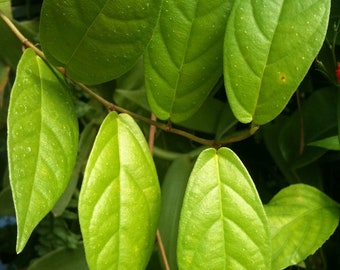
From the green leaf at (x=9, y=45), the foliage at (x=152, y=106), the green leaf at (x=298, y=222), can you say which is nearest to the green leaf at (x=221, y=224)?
the foliage at (x=152, y=106)

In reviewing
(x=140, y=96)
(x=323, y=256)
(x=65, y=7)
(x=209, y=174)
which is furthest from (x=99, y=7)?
(x=323, y=256)

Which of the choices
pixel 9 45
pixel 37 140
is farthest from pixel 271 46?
pixel 9 45

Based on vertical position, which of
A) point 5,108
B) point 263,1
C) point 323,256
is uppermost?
point 263,1

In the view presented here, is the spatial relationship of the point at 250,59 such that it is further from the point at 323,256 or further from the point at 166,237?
the point at 323,256

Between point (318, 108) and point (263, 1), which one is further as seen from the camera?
point (318, 108)

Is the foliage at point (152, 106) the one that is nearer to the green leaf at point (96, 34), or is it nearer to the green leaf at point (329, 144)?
the green leaf at point (96, 34)

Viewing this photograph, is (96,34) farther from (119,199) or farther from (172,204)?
(172,204)
